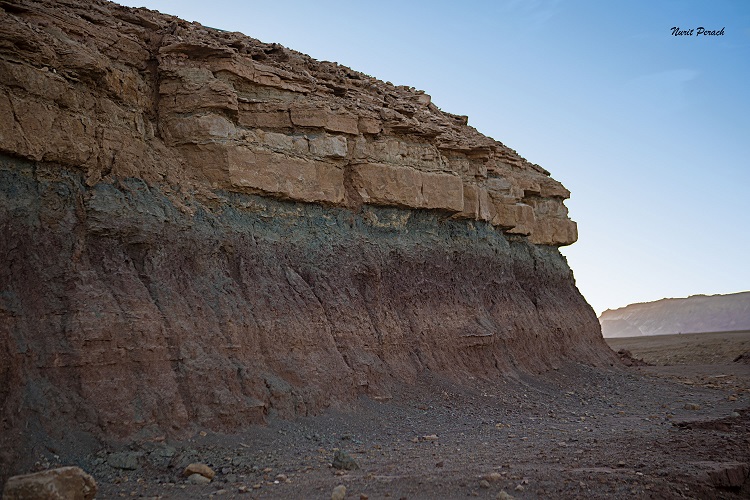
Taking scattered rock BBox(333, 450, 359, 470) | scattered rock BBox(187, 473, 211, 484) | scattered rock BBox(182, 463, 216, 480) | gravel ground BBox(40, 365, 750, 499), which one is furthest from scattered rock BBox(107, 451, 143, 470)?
scattered rock BBox(333, 450, 359, 470)

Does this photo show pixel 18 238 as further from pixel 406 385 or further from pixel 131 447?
pixel 406 385

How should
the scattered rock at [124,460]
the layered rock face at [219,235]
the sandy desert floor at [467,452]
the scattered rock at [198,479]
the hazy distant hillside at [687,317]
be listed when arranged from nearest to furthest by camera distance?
the sandy desert floor at [467,452] < the scattered rock at [198,479] < the scattered rock at [124,460] < the layered rock face at [219,235] < the hazy distant hillside at [687,317]

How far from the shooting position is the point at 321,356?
14133 mm

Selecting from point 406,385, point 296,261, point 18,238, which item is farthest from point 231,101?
point 406,385

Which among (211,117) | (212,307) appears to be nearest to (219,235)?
(212,307)

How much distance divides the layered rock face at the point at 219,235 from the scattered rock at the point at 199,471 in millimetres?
1275

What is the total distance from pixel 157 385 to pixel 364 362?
5.19 metres

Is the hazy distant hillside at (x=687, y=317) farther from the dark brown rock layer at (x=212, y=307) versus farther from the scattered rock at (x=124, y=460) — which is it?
the scattered rock at (x=124, y=460)

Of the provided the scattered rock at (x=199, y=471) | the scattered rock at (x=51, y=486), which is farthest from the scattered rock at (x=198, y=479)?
the scattered rock at (x=51, y=486)

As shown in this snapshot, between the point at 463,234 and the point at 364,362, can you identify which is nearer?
the point at 364,362

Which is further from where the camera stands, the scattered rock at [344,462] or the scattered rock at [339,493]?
the scattered rock at [344,462]

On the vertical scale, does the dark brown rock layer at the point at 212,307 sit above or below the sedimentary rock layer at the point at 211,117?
below

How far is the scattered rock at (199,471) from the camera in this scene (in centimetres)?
950

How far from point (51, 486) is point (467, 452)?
6.78 m
